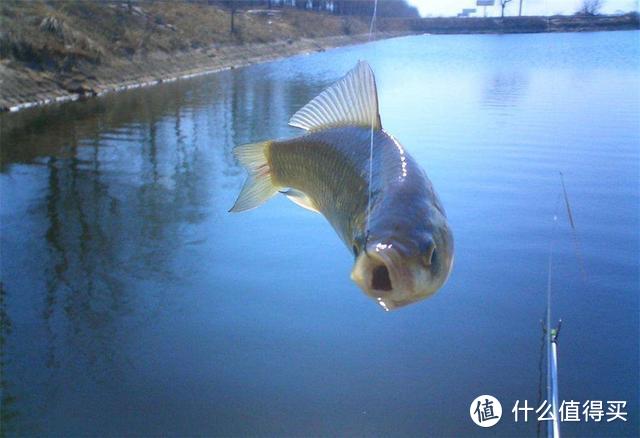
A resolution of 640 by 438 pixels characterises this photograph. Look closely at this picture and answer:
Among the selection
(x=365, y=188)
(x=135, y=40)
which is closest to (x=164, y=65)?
(x=135, y=40)

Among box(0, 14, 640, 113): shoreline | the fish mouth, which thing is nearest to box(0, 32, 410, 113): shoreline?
box(0, 14, 640, 113): shoreline

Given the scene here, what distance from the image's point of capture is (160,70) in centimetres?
2698

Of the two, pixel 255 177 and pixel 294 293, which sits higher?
pixel 255 177

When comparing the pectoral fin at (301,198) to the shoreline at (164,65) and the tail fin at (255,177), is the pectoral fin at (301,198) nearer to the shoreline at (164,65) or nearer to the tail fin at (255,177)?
the tail fin at (255,177)

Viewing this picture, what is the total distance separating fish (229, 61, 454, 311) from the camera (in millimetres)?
727

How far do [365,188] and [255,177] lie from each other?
487mm

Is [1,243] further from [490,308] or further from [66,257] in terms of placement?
[490,308]

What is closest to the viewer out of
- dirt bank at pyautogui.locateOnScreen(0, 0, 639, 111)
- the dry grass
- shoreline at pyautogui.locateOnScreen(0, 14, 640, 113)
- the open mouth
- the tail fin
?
the open mouth

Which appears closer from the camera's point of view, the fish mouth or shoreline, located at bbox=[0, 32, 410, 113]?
the fish mouth

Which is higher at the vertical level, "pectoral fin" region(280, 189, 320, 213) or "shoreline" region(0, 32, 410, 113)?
"pectoral fin" region(280, 189, 320, 213)

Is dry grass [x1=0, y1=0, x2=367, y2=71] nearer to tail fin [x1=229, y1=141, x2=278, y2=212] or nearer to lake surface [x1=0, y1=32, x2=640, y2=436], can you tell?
lake surface [x1=0, y1=32, x2=640, y2=436]

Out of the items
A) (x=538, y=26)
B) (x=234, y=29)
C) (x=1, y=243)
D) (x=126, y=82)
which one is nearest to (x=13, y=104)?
(x=126, y=82)

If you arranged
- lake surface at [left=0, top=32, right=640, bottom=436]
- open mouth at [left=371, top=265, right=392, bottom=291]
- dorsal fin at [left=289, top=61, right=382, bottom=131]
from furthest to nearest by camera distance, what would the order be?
lake surface at [left=0, top=32, right=640, bottom=436] < dorsal fin at [left=289, top=61, right=382, bottom=131] < open mouth at [left=371, top=265, right=392, bottom=291]

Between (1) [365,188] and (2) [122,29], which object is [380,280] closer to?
(1) [365,188]
